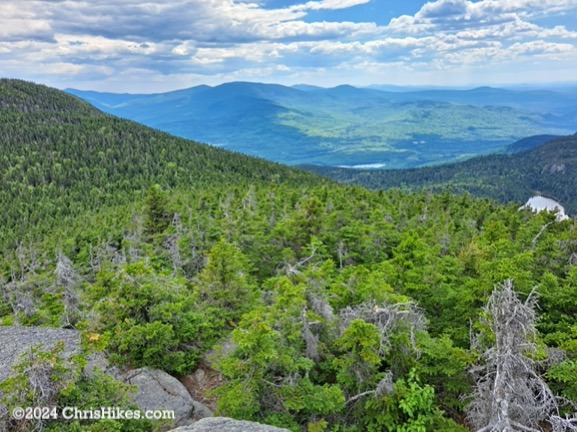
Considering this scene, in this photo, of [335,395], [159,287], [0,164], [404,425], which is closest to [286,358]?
[335,395]

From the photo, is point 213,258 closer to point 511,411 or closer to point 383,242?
point 511,411

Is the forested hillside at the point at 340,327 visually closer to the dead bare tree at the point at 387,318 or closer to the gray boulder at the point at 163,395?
the dead bare tree at the point at 387,318

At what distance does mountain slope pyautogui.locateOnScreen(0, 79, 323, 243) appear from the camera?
94562 millimetres

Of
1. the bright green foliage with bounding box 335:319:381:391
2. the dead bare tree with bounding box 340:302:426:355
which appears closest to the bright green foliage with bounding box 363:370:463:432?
the bright green foliage with bounding box 335:319:381:391

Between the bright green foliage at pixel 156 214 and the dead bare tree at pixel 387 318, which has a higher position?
the dead bare tree at pixel 387 318

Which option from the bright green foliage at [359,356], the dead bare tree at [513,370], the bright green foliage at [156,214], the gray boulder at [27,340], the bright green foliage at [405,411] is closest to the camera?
the dead bare tree at [513,370]

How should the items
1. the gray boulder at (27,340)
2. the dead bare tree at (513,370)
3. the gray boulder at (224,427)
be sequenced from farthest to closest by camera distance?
the gray boulder at (27,340)
the dead bare tree at (513,370)
the gray boulder at (224,427)

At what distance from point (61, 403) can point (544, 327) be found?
14.8 metres

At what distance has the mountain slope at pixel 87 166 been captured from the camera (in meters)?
94.6

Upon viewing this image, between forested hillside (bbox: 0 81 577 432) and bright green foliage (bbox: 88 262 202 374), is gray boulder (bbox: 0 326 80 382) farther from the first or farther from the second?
bright green foliage (bbox: 88 262 202 374)

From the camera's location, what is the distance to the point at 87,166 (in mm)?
117812

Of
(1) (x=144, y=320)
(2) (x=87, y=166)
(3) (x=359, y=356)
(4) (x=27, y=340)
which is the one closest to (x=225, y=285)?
(1) (x=144, y=320)

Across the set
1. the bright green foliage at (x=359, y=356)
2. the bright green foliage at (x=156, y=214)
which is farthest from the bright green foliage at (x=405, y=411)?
the bright green foliage at (x=156, y=214)

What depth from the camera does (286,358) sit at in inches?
460
